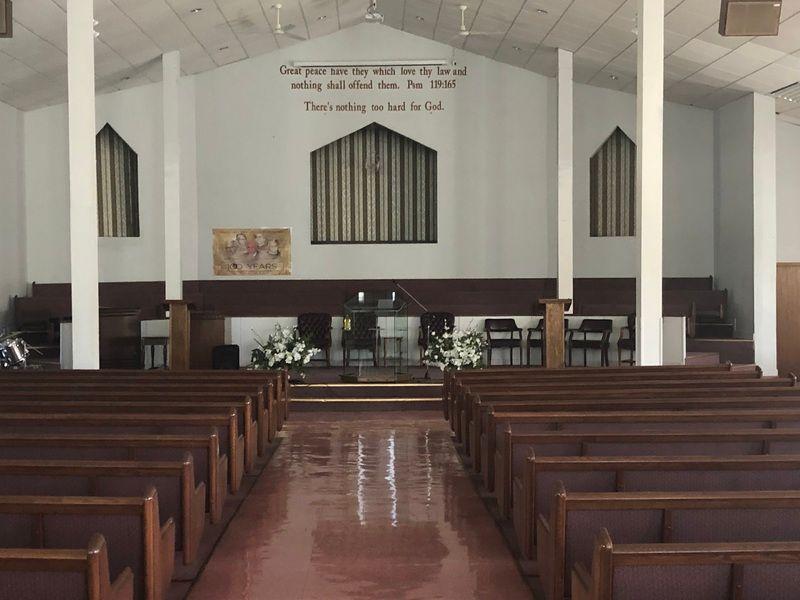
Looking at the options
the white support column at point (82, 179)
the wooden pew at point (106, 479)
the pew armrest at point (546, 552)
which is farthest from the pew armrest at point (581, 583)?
the white support column at point (82, 179)

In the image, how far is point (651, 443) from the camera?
11.2ft

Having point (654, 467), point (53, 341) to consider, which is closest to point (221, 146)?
point (53, 341)

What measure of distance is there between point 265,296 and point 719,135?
22.4 feet

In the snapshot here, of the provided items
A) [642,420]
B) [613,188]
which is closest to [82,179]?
[642,420]

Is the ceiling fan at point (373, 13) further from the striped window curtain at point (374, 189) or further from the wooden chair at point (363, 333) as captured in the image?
the wooden chair at point (363, 333)

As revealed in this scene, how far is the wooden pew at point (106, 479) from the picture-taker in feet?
9.12

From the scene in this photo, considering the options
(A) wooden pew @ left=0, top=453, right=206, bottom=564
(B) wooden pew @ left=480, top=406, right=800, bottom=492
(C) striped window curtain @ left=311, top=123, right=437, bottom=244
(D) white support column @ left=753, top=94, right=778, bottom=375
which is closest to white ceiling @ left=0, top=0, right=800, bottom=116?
(D) white support column @ left=753, top=94, right=778, bottom=375

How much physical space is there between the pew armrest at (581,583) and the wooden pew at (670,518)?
210 millimetres

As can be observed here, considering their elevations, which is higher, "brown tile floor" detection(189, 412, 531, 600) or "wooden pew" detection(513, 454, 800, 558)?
"wooden pew" detection(513, 454, 800, 558)

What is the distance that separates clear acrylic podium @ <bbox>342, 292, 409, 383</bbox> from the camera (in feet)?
32.6

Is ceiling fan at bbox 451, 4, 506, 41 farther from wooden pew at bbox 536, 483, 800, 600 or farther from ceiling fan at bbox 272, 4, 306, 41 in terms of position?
wooden pew at bbox 536, 483, 800, 600

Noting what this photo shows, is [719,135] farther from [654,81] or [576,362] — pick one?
[654,81]

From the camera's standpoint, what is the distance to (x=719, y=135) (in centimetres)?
1233

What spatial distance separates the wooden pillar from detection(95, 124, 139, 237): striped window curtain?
449 cm
